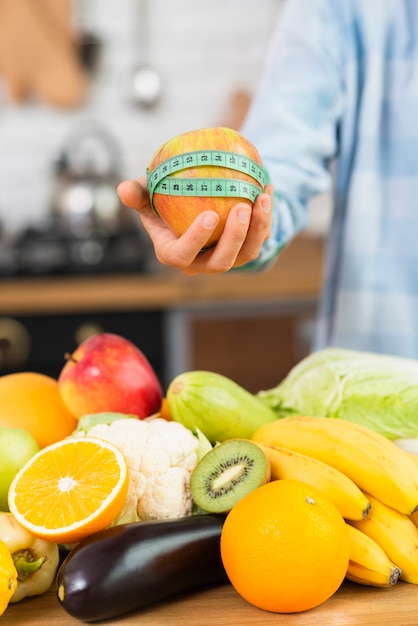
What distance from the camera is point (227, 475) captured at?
74cm

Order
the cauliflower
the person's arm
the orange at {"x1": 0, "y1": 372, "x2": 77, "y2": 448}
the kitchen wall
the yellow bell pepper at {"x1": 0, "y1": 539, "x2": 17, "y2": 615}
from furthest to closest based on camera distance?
1. the kitchen wall
2. the person's arm
3. the orange at {"x1": 0, "y1": 372, "x2": 77, "y2": 448}
4. the cauliflower
5. the yellow bell pepper at {"x1": 0, "y1": 539, "x2": 17, "y2": 615}

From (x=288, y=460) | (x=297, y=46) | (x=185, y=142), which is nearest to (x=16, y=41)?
(x=297, y=46)

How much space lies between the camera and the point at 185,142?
0.81 meters

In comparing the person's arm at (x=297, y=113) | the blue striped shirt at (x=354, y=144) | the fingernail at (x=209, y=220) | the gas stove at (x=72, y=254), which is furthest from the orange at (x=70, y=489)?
the gas stove at (x=72, y=254)

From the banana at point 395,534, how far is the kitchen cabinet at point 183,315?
67.5 inches

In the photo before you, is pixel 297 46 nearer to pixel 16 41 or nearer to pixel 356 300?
pixel 356 300

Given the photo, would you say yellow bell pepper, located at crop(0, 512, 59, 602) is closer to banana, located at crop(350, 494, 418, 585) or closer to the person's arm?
banana, located at crop(350, 494, 418, 585)

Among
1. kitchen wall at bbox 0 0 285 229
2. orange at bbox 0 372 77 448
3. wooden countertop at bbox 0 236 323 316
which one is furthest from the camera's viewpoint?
kitchen wall at bbox 0 0 285 229

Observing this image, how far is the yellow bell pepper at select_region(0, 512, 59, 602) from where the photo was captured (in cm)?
68

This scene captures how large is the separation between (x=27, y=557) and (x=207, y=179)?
395 millimetres

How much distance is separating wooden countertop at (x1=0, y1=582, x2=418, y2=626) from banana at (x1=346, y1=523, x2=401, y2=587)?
0.05 feet

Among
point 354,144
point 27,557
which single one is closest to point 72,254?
point 354,144

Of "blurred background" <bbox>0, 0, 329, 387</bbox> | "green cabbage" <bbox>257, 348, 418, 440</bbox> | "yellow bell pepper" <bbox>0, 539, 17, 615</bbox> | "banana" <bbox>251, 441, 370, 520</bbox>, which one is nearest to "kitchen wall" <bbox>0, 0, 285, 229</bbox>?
"blurred background" <bbox>0, 0, 329, 387</bbox>

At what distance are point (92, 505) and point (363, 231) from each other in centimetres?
92
